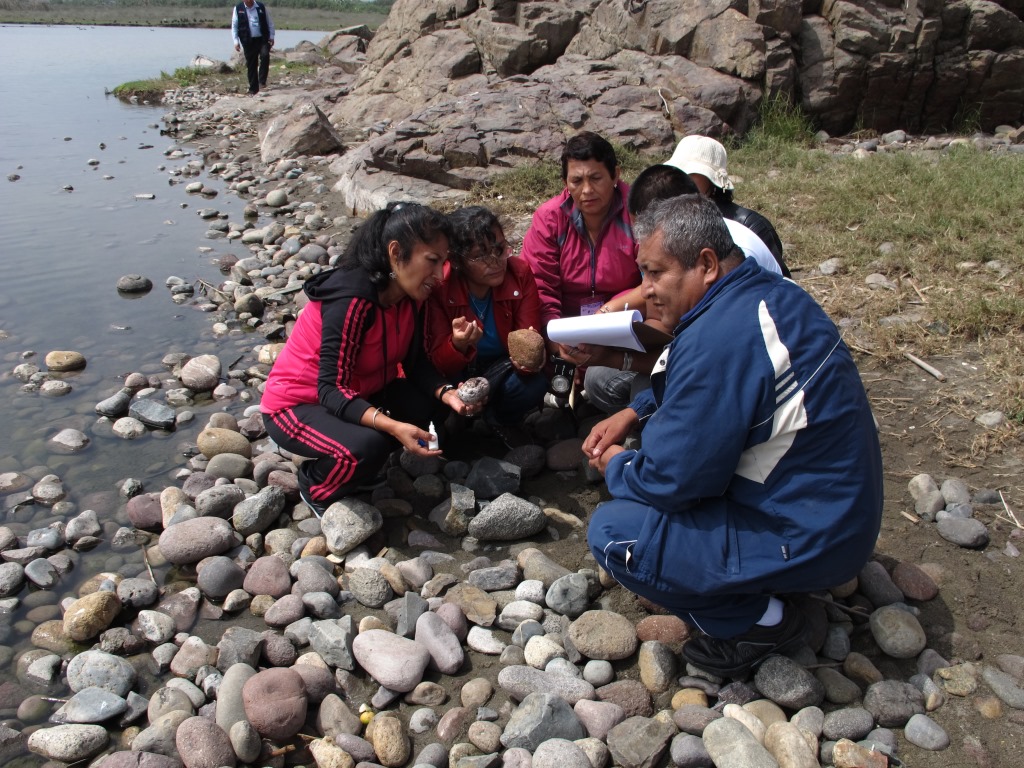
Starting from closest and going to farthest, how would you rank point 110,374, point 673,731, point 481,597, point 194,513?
1. point 673,731
2. point 481,597
3. point 194,513
4. point 110,374

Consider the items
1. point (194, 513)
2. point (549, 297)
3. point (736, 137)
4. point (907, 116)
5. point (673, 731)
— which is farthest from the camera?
point (907, 116)

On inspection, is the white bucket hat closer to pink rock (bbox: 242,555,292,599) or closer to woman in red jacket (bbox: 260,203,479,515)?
woman in red jacket (bbox: 260,203,479,515)

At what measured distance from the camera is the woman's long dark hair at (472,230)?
3979mm

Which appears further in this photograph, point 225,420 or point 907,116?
point 907,116

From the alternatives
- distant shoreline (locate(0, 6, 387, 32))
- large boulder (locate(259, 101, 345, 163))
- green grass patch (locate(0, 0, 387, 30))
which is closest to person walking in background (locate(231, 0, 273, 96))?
large boulder (locate(259, 101, 345, 163))

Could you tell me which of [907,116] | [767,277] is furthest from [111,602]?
[907,116]

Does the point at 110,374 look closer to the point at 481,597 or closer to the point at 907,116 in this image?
the point at 481,597

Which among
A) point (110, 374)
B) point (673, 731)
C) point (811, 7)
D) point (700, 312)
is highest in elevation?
point (811, 7)

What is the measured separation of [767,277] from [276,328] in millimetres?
4668

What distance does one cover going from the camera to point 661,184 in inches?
148

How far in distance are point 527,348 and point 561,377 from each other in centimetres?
38

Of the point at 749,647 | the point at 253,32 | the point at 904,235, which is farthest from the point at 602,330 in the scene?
the point at 253,32

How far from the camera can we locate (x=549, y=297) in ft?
14.7

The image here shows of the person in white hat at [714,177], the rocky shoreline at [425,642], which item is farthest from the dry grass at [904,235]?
the rocky shoreline at [425,642]
